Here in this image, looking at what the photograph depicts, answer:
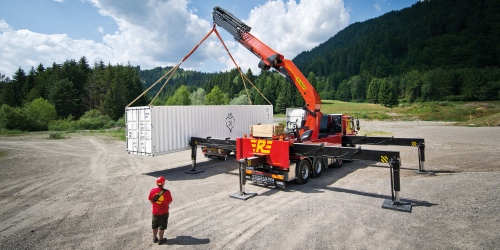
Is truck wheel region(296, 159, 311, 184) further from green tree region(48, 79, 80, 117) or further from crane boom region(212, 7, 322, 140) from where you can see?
green tree region(48, 79, 80, 117)

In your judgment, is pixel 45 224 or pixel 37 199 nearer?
pixel 45 224

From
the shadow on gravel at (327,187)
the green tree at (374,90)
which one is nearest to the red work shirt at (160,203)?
the shadow on gravel at (327,187)

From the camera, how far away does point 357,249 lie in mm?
5484

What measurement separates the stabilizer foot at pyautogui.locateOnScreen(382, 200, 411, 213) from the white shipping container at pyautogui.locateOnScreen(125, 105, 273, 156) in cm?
883

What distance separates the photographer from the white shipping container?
38.5 feet

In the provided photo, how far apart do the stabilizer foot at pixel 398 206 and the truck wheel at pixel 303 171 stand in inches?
123

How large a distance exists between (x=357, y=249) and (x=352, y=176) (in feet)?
22.0

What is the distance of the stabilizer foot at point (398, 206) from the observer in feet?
24.6

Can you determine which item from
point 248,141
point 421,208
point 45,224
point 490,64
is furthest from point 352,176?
point 490,64

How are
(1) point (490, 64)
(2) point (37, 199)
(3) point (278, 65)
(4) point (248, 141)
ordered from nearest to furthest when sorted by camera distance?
(2) point (37, 199) → (4) point (248, 141) → (3) point (278, 65) → (1) point (490, 64)

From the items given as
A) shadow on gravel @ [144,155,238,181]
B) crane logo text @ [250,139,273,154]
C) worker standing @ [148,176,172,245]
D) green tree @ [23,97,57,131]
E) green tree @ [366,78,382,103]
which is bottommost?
shadow on gravel @ [144,155,238,181]

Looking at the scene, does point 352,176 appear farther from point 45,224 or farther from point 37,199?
point 37,199

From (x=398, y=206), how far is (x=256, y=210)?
13.2 feet

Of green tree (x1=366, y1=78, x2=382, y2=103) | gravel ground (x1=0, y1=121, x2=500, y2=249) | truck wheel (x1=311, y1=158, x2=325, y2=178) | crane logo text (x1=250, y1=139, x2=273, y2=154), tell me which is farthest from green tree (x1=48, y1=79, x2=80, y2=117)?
green tree (x1=366, y1=78, x2=382, y2=103)
